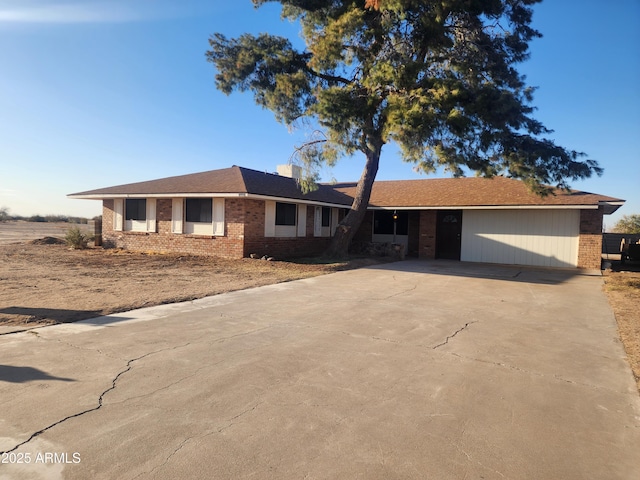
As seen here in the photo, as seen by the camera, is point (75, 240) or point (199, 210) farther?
point (75, 240)

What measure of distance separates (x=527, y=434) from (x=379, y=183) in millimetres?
23100

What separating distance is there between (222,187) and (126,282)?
267 inches

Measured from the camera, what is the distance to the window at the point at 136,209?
1838 centimetres

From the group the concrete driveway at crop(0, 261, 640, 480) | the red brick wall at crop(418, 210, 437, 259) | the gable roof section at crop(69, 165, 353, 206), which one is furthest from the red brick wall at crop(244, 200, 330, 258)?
the concrete driveway at crop(0, 261, 640, 480)

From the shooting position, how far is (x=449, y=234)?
20484 mm

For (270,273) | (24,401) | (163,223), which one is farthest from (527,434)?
(163,223)

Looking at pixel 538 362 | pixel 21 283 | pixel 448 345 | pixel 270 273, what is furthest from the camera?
pixel 270 273

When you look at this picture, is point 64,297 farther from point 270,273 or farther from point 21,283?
point 270,273

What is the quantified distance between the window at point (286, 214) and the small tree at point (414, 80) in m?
3.46

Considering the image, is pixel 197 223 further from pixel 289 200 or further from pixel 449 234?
pixel 449 234

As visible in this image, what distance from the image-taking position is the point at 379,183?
25.5 metres

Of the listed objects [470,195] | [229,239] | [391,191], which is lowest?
[229,239]

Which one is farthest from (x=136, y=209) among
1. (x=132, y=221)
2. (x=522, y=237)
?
(x=522, y=237)

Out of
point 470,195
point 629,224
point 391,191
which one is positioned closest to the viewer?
point 470,195
